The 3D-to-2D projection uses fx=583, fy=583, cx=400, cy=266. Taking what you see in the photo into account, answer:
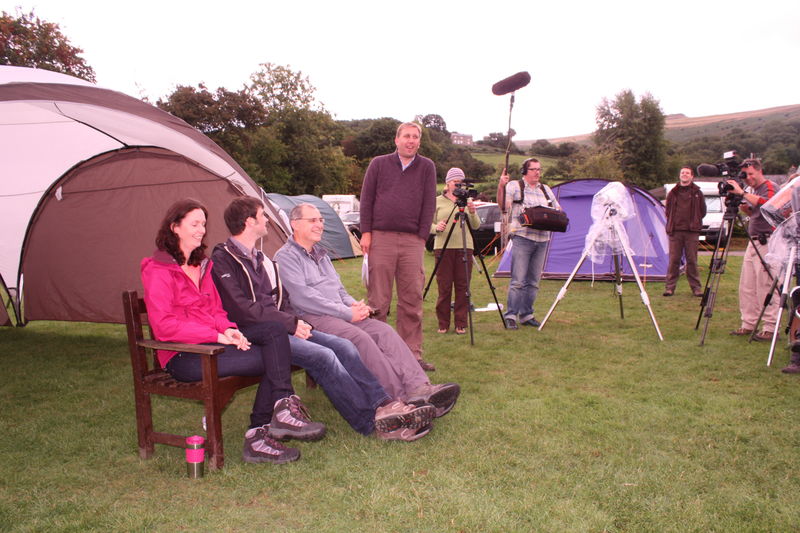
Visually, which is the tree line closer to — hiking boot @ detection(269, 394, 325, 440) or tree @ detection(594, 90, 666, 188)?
tree @ detection(594, 90, 666, 188)

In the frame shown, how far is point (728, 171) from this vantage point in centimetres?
566

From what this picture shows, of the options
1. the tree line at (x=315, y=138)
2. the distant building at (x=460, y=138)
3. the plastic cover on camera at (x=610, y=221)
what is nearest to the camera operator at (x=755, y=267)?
the plastic cover on camera at (x=610, y=221)

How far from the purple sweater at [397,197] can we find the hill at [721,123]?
84119 mm

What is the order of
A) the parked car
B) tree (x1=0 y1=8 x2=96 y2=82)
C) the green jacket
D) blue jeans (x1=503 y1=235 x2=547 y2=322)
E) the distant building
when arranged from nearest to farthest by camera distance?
the green jacket < blue jeans (x1=503 y1=235 x2=547 y2=322) < the parked car < tree (x1=0 y1=8 x2=96 y2=82) < the distant building

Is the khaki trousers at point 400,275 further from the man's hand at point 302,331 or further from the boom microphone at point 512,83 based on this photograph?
the boom microphone at point 512,83

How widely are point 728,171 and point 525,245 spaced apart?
6.94ft

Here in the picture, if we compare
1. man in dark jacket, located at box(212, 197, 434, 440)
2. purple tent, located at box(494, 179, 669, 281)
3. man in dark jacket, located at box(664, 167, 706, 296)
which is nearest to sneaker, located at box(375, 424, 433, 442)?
man in dark jacket, located at box(212, 197, 434, 440)

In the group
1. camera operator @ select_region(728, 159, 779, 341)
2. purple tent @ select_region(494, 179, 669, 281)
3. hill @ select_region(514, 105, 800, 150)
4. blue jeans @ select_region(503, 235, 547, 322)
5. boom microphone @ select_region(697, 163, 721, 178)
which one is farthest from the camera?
hill @ select_region(514, 105, 800, 150)

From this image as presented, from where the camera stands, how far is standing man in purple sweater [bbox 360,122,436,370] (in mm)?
4770

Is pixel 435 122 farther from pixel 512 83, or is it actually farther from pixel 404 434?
pixel 404 434

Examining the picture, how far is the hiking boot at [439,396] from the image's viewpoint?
11.8ft

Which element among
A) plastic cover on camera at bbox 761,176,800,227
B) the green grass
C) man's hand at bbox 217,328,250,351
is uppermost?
plastic cover on camera at bbox 761,176,800,227

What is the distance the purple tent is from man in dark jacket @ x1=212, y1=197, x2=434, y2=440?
7322 mm

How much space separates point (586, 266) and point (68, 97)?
897 centimetres
